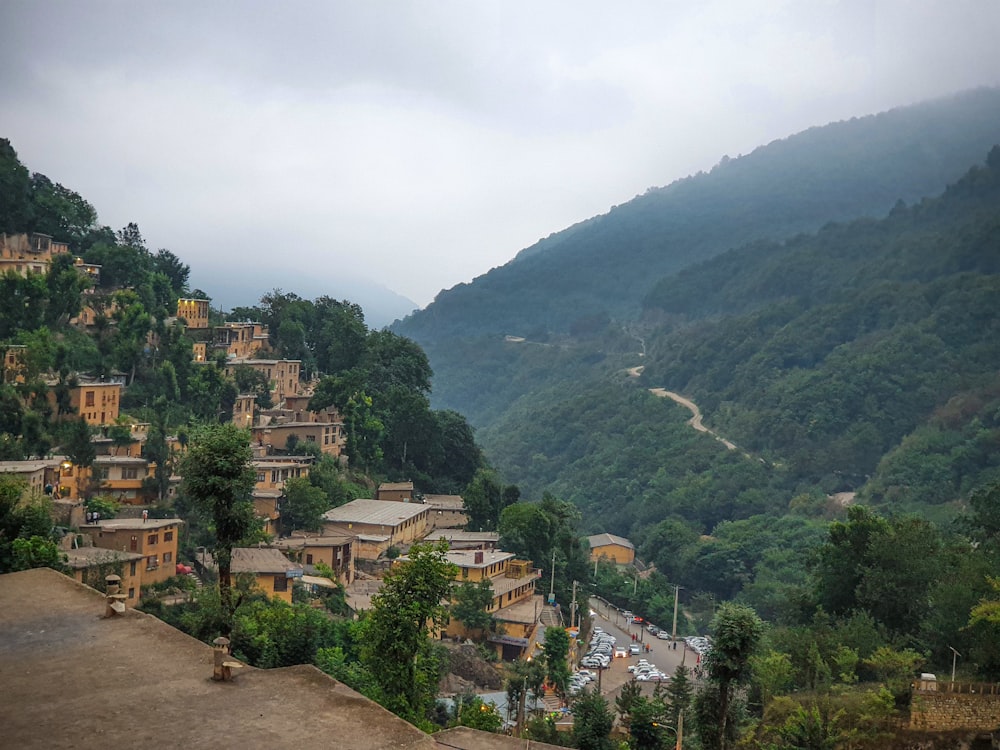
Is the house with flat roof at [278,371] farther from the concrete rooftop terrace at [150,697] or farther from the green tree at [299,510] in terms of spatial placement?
the concrete rooftop terrace at [150,697]

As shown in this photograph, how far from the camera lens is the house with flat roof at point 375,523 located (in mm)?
28312

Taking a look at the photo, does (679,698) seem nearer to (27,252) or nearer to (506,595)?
(506,595)

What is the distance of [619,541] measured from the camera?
4931 centimetres

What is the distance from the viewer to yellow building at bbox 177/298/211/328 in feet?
123

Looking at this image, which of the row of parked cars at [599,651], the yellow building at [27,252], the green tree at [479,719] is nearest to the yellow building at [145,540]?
the green tree at [479,719]

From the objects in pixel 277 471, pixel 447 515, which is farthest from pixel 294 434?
pixel 447 515

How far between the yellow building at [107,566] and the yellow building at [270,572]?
2.16m

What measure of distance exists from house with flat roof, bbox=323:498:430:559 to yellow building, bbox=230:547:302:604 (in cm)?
474

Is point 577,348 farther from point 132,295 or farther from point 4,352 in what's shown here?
point 4,352

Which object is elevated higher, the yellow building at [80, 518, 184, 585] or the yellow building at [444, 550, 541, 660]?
the yellow building at [80, 518, 184, 585]

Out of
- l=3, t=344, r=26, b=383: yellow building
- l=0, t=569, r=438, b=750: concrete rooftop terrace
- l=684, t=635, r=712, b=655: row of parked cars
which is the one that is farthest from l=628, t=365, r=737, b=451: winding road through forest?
l=0, t=569, r=438, b=750: concrete rooftop terrace

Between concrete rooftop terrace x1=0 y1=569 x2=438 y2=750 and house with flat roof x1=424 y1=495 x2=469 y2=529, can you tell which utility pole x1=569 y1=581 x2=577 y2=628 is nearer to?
house with flat roof x1=424 y1=495 x2=469 y2=529

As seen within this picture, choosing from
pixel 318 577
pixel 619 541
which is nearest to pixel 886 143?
pixel 619 541

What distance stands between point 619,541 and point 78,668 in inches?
1672
